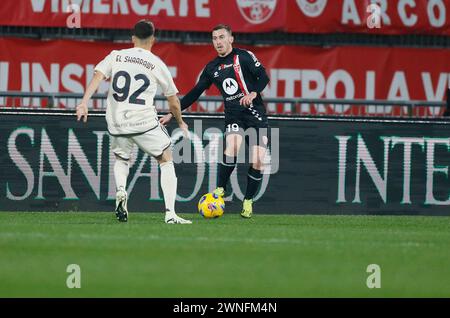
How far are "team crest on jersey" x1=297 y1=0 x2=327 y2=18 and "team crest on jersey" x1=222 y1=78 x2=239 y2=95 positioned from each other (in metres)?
5.36

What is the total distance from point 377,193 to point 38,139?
13.7 ft

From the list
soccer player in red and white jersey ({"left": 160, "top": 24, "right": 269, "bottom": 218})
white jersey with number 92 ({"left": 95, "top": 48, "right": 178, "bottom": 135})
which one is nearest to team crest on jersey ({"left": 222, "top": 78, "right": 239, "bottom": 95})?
soccer player in red and white jersey ({"left": 160, "top": 24, "right": 269, "bottom": 218})

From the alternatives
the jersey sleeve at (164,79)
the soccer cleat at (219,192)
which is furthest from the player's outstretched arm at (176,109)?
the soccer cleat at (219,192)

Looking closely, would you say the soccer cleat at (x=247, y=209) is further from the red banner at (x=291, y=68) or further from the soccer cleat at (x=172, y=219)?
the red banner at (x=291, y=68)

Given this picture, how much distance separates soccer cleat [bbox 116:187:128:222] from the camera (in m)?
11.0

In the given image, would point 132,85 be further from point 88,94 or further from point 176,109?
point 176,109

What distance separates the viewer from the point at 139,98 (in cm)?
1096

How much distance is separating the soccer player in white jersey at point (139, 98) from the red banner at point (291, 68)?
550 cm

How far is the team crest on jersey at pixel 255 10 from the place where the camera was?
17547 millimetres

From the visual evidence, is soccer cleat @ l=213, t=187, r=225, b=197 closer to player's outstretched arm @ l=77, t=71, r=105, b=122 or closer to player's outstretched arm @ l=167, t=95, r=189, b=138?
player's outstretched arm @ l=167, t=95, r=189, b=138

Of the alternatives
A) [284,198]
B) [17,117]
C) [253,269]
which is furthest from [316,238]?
[17,117]

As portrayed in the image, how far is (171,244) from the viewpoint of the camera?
8.81 meters

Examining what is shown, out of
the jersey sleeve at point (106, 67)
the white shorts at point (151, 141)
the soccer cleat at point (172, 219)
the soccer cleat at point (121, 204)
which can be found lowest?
the soccer cleat at point (172, 219)

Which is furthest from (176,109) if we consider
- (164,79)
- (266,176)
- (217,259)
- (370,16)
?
(370,16)
